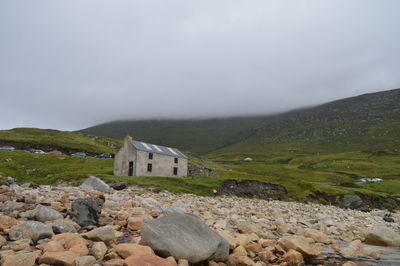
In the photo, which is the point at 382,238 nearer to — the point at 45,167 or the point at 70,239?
the point at 70,239

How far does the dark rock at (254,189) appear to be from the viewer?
133 ft

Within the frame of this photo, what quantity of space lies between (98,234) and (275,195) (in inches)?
1487

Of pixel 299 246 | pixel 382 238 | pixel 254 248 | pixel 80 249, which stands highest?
pixel 80 249

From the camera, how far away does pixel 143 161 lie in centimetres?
4850

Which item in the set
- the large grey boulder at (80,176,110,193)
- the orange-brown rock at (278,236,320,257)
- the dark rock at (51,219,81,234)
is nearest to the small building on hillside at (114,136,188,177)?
the large grey boulder at (80,176,110,193)

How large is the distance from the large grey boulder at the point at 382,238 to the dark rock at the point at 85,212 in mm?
12483

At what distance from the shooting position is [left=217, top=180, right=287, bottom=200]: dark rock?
1592 inches

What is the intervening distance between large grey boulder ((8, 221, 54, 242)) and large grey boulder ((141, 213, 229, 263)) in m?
2.60

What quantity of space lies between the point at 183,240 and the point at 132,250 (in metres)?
1.45

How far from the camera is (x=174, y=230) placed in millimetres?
8578

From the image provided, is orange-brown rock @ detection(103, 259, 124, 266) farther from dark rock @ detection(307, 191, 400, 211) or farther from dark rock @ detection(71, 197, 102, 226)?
dark rock @ detection(307, 191, 400, 211)

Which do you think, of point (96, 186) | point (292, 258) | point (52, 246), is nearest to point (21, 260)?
point (52, 246)


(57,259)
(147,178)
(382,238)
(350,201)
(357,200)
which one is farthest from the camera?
(357,200)

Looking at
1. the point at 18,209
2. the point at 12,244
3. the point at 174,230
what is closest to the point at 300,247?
the point at 174,230
